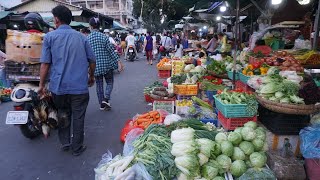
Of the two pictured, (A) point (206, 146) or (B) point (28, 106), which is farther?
(B) point (28, 106)

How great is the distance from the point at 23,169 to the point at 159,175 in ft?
7.42

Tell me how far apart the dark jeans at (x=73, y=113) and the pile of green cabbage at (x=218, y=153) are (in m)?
1.71

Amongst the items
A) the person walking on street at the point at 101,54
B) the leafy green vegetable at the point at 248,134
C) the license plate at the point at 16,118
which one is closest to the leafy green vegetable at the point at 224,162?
the leafy green vegetable at the point at 248,134

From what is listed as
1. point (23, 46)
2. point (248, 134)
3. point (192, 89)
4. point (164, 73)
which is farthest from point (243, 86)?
point (23, 46)

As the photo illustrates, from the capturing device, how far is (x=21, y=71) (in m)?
4.71

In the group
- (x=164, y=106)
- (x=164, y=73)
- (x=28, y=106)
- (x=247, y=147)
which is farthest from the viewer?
(x=164, y=73)

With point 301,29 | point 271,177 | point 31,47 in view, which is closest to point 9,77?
point 31,47

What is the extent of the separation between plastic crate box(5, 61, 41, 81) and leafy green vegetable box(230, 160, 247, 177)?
3.60 m

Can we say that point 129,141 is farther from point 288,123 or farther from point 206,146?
point 288,123

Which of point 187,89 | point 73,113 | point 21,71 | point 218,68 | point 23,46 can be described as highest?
point 23,46

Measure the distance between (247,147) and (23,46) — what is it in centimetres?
386

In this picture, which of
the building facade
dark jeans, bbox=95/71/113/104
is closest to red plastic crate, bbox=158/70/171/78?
dark jeans, bbox=95/71/113/104

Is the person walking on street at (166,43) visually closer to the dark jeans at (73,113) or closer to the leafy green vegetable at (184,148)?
the dark jeans at (73,113)

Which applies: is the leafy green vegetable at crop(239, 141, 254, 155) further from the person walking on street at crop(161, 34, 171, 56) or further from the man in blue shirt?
the person walking on street at crop(161, 34, 171, 56)
